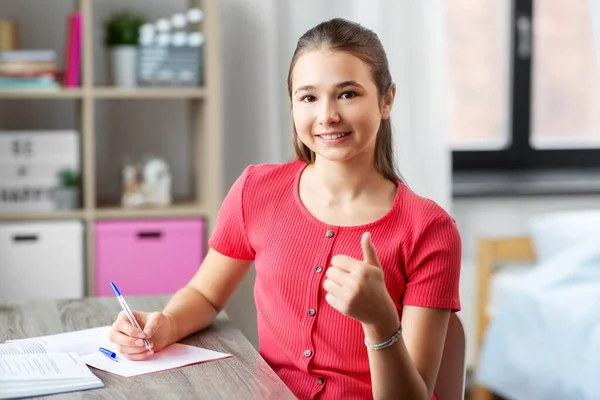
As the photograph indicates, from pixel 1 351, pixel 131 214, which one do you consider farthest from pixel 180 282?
pixel 1 351

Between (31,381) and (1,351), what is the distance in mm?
177

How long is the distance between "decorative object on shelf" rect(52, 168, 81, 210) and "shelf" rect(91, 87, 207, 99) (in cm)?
26

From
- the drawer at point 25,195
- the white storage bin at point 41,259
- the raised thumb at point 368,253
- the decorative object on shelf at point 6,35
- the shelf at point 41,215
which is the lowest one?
the white storage bin at point 41,259

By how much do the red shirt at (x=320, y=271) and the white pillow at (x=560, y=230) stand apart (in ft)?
5.99

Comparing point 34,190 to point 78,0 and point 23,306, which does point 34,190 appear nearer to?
point 78,0

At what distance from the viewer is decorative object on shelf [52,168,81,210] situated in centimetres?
291

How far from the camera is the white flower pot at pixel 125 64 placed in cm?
295

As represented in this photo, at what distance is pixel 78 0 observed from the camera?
291 cm

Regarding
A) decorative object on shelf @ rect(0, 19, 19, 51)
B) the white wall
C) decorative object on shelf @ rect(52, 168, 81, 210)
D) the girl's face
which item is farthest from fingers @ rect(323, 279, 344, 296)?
the white wall

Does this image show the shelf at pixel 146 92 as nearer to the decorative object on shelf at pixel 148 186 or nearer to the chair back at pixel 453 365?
the decorative object on shelf at pixel 148 186

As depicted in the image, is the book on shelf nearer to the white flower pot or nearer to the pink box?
the white flower pot

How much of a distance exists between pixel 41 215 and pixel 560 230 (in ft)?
5.69

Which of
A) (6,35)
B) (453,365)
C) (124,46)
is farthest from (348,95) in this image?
(6,35)

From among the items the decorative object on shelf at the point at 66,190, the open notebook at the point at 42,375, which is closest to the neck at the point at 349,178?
the open notebook at the point at 42,375
